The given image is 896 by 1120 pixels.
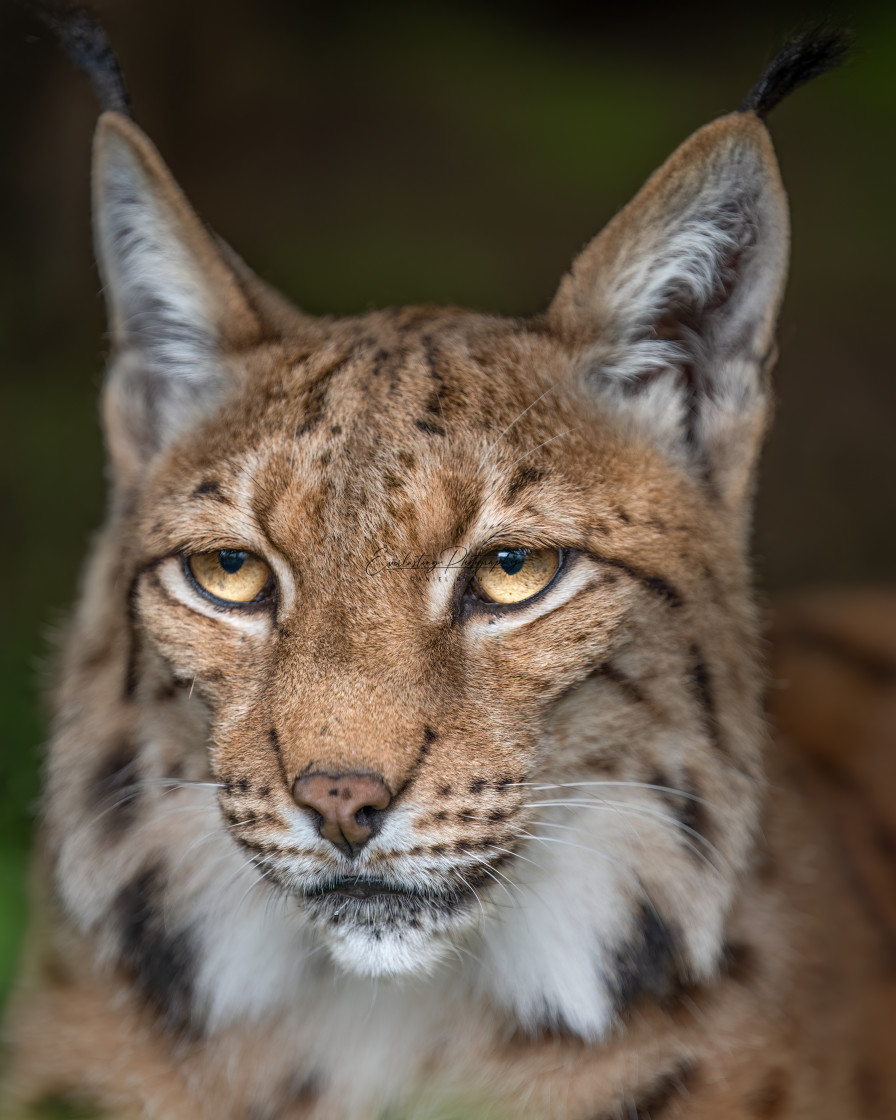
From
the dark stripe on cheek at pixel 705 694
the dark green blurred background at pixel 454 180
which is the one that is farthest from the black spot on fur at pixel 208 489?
the dark green blurred background at pixel 454 180

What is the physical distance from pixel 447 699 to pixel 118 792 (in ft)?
2.87

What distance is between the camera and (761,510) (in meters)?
6.41

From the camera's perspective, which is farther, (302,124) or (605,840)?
Result: (302,124)

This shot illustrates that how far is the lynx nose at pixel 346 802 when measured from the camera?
208 centimetres

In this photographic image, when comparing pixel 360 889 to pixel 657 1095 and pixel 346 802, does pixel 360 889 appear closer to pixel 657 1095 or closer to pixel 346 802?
pixel 346 802

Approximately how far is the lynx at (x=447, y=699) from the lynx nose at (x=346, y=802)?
0.07 meters

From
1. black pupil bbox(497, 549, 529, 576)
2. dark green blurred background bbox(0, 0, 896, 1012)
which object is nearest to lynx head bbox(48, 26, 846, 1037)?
black pupil bbox(497, 549, 529, 576)

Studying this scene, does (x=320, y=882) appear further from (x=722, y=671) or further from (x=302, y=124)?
(x=302, y=124)

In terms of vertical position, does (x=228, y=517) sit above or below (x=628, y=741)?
above

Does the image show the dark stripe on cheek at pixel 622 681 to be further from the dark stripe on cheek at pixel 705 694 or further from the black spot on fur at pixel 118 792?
the black spot on fur at pixel 118 792

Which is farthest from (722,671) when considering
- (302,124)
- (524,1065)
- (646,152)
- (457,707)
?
(302,124)

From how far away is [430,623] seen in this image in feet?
7.65

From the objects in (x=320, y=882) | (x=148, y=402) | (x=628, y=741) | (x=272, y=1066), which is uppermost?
(x=148, y=402)

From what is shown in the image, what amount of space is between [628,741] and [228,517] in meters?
0.89
